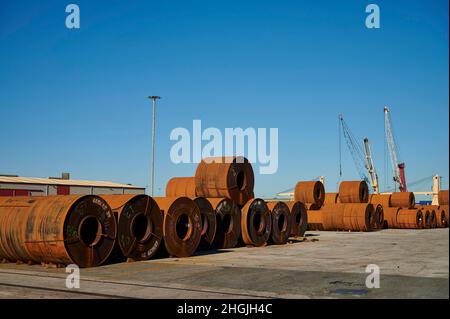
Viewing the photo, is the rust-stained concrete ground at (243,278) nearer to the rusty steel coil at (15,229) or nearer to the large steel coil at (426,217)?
the rusty steel coil at (15,229)

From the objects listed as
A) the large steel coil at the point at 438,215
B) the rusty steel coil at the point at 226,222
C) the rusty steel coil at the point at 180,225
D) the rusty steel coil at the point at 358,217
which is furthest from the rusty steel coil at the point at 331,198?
the rusty steel coil at the point at 180,225

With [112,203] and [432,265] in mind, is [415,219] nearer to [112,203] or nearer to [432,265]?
[432,265]

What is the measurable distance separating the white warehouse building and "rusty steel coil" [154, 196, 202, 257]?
33273 mm

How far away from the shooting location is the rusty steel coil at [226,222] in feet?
69.5

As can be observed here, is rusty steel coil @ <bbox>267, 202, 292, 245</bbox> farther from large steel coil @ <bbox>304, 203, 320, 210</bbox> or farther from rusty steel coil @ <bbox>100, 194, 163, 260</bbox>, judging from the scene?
large steel coil @ <bbox>304, 203, 320, 210</bbox>

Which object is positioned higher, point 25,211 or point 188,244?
point 25,211

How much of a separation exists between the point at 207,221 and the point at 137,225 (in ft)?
13.1

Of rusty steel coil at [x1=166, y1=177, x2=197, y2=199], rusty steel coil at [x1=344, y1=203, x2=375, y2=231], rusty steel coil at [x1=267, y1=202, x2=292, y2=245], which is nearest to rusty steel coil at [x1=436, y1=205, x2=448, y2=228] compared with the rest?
rusty steel coil at [x1=344, y1=203, x2=375, y2=231]

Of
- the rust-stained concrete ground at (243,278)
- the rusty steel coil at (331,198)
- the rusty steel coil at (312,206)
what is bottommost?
the rust-stained concrete ground at (243,278)

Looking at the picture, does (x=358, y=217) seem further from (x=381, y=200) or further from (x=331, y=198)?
(x=381, y=200)

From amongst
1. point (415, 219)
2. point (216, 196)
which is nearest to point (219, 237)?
point (216, 196)

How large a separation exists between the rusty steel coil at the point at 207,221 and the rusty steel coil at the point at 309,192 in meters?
17.6

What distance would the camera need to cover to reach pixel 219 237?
2131 centimetres
